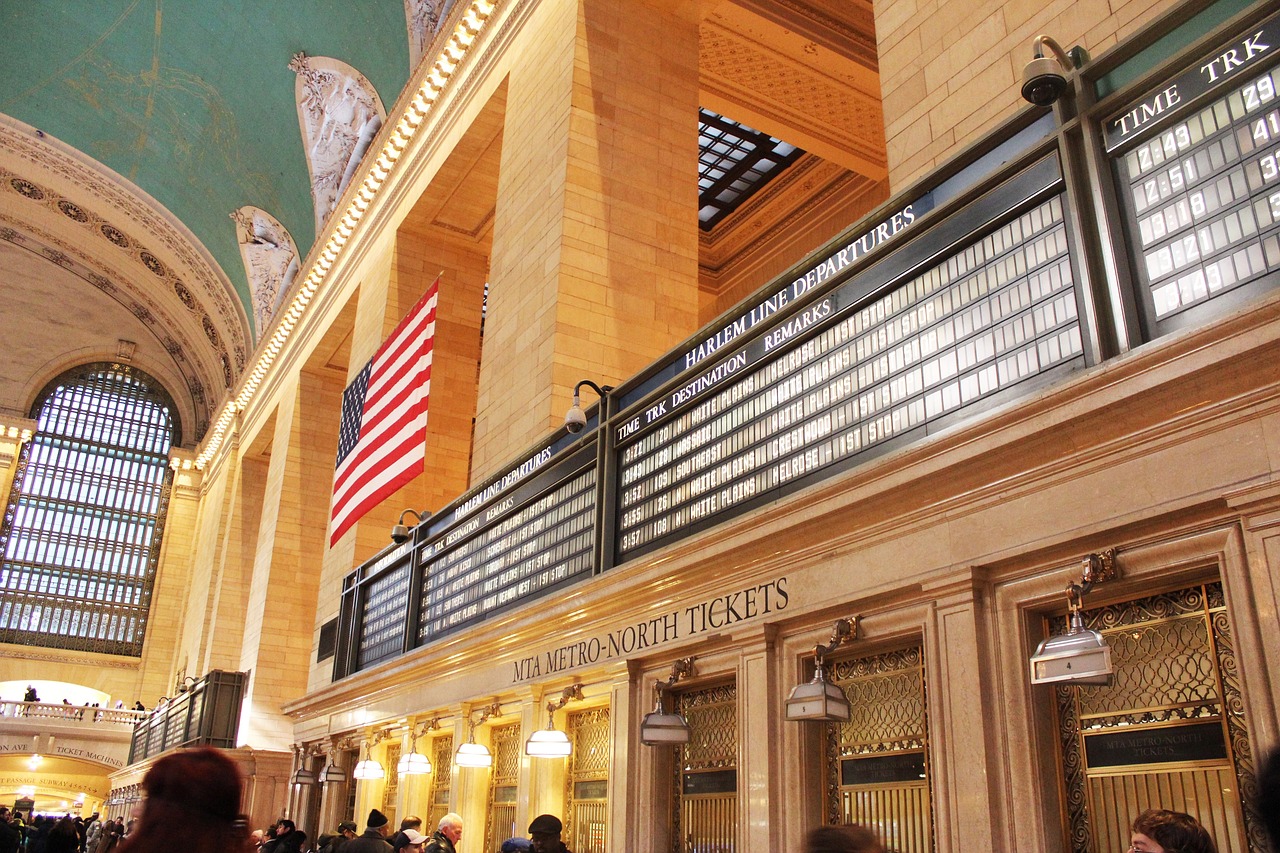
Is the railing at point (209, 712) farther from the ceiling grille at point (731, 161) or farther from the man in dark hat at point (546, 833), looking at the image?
the man in dark hat at point (546, 833)

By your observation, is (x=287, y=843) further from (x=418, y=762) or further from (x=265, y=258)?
(x=265, y=258)

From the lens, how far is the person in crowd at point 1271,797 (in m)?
1.17

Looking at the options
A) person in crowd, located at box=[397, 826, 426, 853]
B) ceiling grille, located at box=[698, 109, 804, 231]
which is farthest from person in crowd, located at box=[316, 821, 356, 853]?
ceiling grille, located at box=[698, 109, 804, 231]

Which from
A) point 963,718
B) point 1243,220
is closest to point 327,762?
point 963,718

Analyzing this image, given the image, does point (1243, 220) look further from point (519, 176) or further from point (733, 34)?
point (733, 34)

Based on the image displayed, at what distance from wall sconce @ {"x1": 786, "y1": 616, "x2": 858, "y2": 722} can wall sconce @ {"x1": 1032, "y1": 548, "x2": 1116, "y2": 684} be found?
106cm

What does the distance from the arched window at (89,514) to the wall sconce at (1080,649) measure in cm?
3526

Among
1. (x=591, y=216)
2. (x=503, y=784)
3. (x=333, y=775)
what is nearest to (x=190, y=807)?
(x=503, y=784)

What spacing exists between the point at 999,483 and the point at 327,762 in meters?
9.66

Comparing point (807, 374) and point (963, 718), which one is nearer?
point (963, 718)

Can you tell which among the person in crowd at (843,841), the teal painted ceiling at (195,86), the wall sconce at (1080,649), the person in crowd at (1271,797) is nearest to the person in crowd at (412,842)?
the wall sconce at (1080,649)

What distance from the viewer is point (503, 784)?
A: 7613 mm

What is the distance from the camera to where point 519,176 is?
10289 millimetres

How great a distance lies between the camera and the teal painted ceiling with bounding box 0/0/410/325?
17016 millimetres
